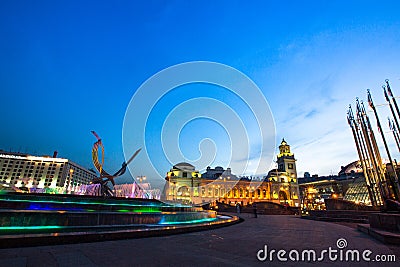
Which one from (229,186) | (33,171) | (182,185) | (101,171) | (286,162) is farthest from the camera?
(286,162)

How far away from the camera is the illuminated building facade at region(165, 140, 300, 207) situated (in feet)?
253

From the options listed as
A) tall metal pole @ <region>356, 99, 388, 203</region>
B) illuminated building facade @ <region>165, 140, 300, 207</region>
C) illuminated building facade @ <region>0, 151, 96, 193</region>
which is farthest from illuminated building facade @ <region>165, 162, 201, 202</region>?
tall metal pole @ <region>356, 99, 388, 203</region>

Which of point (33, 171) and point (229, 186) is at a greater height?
point (33, 171)

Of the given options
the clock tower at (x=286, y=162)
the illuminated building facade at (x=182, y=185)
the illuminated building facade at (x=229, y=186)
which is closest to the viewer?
the illuminated building facade at (x=182, y=185)

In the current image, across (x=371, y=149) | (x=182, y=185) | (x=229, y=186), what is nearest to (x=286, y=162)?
(x=229, y=186)

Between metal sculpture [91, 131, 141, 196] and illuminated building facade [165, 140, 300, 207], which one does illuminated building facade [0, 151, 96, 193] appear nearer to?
illuminated building facade [165, 140, 300, 207]

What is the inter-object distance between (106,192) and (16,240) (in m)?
18.7

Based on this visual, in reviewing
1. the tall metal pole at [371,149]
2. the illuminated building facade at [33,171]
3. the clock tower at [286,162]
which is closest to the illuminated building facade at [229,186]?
the clock tower at [286,162]

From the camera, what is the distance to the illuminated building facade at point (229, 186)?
77.0 metres

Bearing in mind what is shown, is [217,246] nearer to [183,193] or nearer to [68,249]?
[68,249]

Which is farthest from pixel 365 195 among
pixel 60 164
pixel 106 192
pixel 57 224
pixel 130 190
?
pixel 60 164

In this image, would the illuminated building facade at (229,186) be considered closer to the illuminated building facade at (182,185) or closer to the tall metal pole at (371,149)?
the illuminated building facade at (182,185)

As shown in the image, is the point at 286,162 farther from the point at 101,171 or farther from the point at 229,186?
the point at 101,171

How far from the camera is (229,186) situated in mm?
82938
